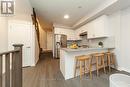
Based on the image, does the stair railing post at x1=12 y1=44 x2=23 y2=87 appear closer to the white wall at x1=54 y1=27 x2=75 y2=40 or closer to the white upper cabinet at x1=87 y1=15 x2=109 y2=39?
the white upper cabinet at x1=87 y1=15 x2=109 y2=39

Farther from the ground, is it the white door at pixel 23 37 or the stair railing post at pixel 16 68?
the white door at pixel 23 37

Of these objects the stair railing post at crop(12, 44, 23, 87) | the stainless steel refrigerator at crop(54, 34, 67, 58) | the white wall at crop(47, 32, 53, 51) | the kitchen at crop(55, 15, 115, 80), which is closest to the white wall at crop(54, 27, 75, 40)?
the stainless steel refrigerator at crop(54, 34, 67, 58)

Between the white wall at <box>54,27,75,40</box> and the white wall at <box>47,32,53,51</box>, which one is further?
the white wall at <box>47,32,53,51</box>

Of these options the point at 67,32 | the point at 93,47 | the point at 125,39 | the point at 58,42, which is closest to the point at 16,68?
the point at 125,39

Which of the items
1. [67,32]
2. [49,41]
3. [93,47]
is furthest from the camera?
[49,41]

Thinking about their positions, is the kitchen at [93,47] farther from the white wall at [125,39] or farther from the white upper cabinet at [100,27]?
the white wall at [125,39]

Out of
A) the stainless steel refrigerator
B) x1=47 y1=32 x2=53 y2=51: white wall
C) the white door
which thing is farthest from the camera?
x1=47 y1=32 x2=53 y2=51: white wall

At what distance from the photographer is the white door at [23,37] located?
418cm

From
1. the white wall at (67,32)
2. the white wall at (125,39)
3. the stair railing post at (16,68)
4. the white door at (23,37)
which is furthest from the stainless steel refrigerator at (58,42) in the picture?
the stair railing post at (16,68)

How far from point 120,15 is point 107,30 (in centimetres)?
75

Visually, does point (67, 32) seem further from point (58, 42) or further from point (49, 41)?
point (49, 41)

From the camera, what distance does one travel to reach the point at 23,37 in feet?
14.4

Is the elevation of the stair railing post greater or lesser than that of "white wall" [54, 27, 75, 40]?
lesser

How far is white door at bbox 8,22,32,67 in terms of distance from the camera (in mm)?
4180
